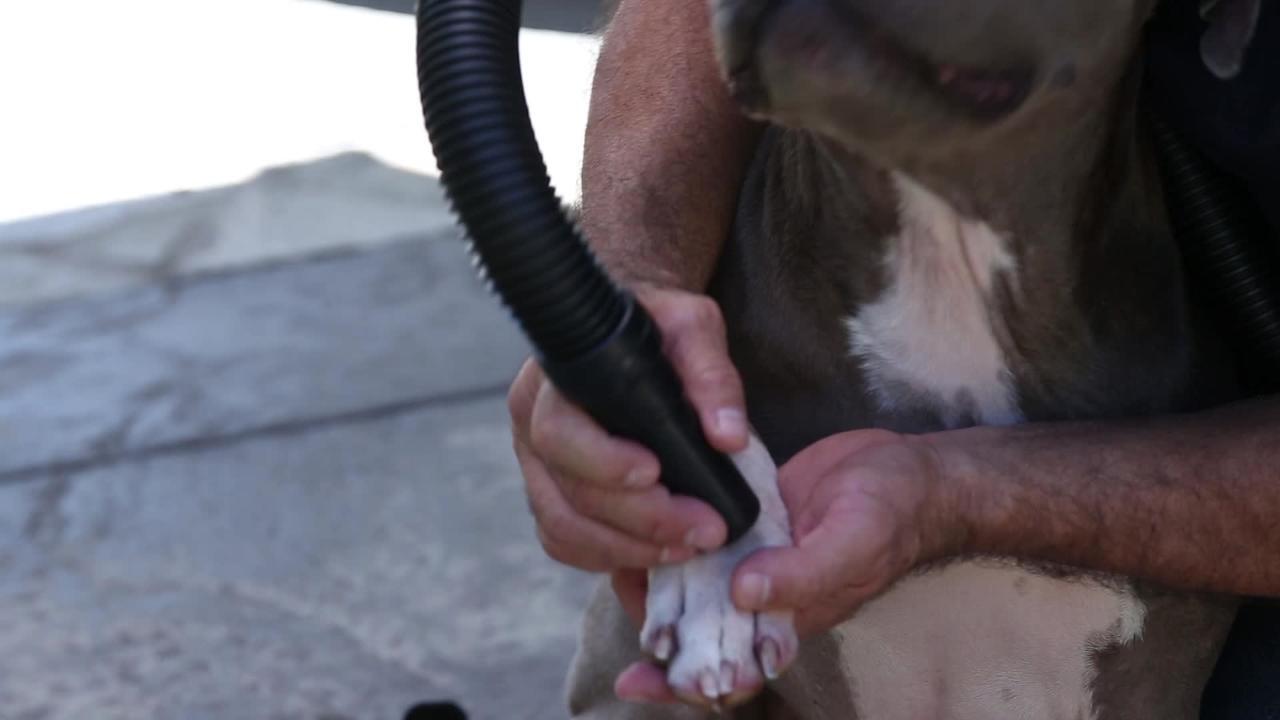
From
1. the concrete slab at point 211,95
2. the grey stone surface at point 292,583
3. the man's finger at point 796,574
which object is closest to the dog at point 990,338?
the man's finger at point 796,574

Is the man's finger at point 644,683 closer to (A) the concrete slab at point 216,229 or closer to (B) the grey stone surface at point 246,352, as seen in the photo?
(B) the grey stone surface at point 246,352

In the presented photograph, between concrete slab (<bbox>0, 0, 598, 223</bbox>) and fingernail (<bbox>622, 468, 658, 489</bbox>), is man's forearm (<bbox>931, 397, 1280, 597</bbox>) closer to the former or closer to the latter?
fingernail (<bbox>622, 468, 658, 489</bbox>)

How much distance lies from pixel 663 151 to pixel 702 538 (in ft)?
1.79

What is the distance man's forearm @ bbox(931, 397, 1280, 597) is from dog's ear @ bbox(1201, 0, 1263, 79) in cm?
36

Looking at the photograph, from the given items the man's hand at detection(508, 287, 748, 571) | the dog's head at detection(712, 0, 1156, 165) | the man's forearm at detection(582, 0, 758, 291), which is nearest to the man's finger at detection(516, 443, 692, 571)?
the man's hand at detection(508, 287, 748, 571)

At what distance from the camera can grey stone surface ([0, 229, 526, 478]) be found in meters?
3.66

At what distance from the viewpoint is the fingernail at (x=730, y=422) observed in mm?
1453

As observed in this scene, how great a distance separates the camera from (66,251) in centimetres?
463

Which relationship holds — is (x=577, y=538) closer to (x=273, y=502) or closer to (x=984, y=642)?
(x=984, y=642)

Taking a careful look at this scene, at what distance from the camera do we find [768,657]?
4.91 ft

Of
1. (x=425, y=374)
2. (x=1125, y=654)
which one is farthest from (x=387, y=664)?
(x=1125, y=654)

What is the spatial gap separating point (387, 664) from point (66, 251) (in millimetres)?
2238

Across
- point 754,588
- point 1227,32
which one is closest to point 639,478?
point 754,588

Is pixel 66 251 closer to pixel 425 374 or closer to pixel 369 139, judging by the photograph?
pixel 369 139
